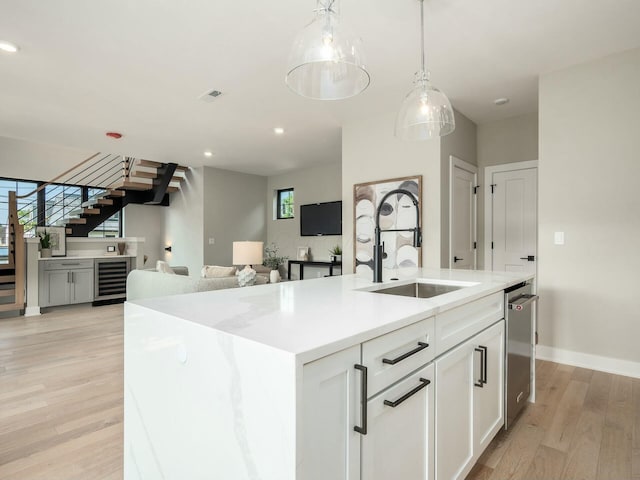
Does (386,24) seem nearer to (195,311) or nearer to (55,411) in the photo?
(195,311)

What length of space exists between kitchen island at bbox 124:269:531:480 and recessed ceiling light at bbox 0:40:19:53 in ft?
8.96

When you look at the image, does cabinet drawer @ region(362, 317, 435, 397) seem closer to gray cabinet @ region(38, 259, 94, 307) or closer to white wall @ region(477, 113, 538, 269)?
white wall @ region(477, 113, 538, 269)

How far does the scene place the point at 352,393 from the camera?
0.92 meters

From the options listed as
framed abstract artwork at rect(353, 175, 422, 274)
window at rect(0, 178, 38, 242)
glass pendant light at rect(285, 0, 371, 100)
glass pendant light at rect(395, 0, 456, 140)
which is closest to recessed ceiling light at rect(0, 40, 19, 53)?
glass pendant light at rect(285, 0, 371, 100)

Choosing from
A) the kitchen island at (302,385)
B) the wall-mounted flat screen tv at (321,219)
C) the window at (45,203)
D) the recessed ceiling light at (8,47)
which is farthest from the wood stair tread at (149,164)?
the kitchen island at (302,385)

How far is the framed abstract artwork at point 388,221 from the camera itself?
412 centimetres

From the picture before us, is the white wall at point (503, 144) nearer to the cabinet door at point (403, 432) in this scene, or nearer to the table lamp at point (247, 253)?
the table lamp at point (247, 253)

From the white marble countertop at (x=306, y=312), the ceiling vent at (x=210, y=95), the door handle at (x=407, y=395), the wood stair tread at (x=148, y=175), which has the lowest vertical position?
the door handle at (x=407, y=395)

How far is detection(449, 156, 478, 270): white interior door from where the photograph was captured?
4109 millimetres

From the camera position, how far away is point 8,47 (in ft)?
8.99

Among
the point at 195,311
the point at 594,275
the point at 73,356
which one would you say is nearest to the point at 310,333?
the point at 195,311

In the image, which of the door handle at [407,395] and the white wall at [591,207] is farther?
the white wall at [591,207]

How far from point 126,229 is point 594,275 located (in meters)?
8.87

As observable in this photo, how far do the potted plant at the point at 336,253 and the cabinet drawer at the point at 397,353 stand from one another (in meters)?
5.14
